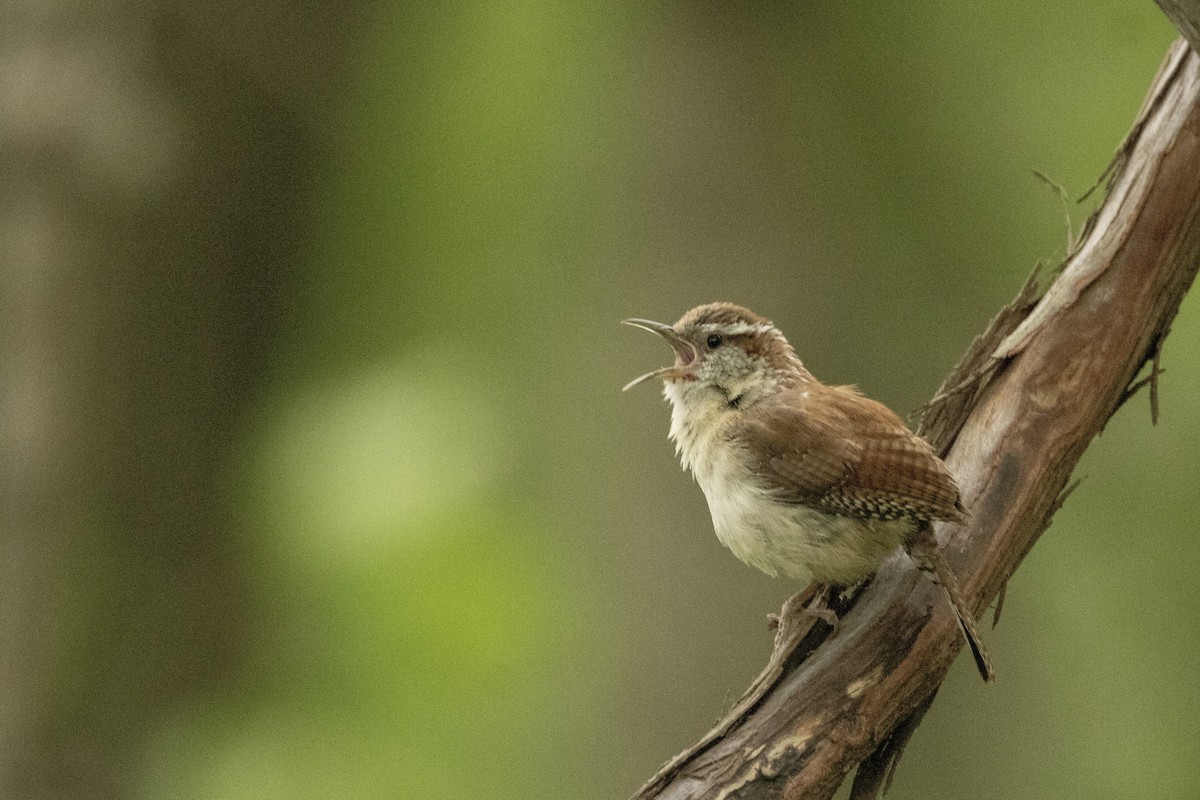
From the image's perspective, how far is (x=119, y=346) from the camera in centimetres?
429

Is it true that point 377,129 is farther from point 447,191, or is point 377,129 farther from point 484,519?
point 484,519

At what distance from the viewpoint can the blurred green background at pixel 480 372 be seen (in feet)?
13.9

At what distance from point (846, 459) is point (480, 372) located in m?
3.20

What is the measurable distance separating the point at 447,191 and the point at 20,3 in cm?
229

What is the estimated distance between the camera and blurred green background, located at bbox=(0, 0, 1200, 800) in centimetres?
424

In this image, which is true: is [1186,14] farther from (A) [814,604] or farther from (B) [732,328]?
(A) [814,604]

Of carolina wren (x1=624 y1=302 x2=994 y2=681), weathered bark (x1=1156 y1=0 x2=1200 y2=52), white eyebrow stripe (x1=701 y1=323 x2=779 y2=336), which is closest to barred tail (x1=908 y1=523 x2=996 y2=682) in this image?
carolina wren (x1=624 y1=302 x2=994 y2=681)

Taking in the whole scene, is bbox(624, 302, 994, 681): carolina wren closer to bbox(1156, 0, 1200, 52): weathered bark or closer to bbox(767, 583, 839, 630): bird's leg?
bbox(767, 583, 839, 630): bird's leg

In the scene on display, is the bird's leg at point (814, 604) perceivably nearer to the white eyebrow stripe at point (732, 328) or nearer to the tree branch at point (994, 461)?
the tree branch at point (994, 461)

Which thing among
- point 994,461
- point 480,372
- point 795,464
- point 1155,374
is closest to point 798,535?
point 795,464

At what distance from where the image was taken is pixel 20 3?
4191 millimetres

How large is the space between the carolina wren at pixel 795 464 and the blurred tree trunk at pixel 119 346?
2.27 meters

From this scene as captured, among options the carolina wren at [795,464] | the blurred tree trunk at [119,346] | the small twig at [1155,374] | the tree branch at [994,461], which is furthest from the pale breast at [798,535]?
the blurred tree trunk at [119,346]

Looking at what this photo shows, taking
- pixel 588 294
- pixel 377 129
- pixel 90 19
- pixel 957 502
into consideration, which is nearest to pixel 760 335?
pixel 957 502
